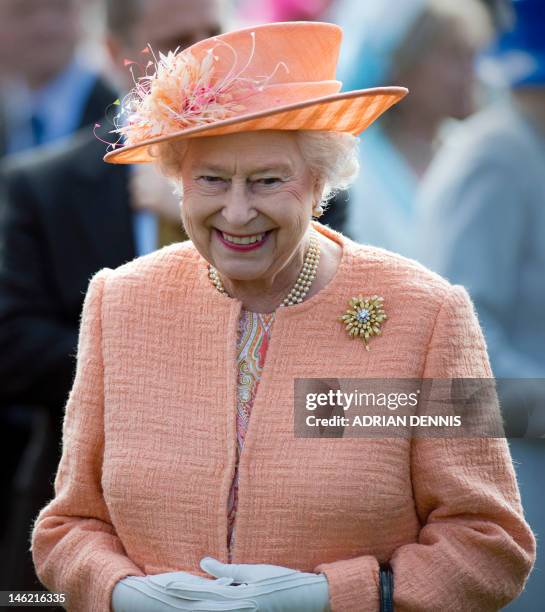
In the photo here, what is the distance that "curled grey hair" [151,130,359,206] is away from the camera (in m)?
3.49

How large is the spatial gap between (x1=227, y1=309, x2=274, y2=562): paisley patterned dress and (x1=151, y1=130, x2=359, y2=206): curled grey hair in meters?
0.36

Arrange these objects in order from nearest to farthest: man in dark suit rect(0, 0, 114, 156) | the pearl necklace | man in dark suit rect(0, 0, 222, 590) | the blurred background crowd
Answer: the pearl necklace < the blurred background crowd < man in dark suit rect(0, 0, 222, 590) < man in dark suit rect(0, 0, 114, 156)

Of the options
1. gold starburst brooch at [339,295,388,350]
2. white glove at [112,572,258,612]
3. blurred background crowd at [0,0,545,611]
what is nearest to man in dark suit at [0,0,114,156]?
blurred background crowd at [0,0,545,611]

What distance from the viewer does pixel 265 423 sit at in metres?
3.52

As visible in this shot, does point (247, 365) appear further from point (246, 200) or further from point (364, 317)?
point (246, 200)

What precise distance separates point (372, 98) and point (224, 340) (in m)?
0.74

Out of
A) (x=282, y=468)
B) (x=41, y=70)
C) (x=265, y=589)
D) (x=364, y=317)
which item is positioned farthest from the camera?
(x=41, y=70)

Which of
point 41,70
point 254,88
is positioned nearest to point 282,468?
point 254,88

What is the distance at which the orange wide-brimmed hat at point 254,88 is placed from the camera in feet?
11.1

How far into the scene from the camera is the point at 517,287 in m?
4.92

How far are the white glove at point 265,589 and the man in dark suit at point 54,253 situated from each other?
1.74 m

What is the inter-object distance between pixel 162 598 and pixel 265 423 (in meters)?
0.50

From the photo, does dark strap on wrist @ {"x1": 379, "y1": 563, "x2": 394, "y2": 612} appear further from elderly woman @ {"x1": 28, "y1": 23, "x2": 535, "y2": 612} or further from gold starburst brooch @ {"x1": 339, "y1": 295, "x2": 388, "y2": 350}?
gold starburst brooch @ {"x1": 339, "y1": 295, "x2": 388, "y2": 350}

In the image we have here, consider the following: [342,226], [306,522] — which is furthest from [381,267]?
[342,226]
